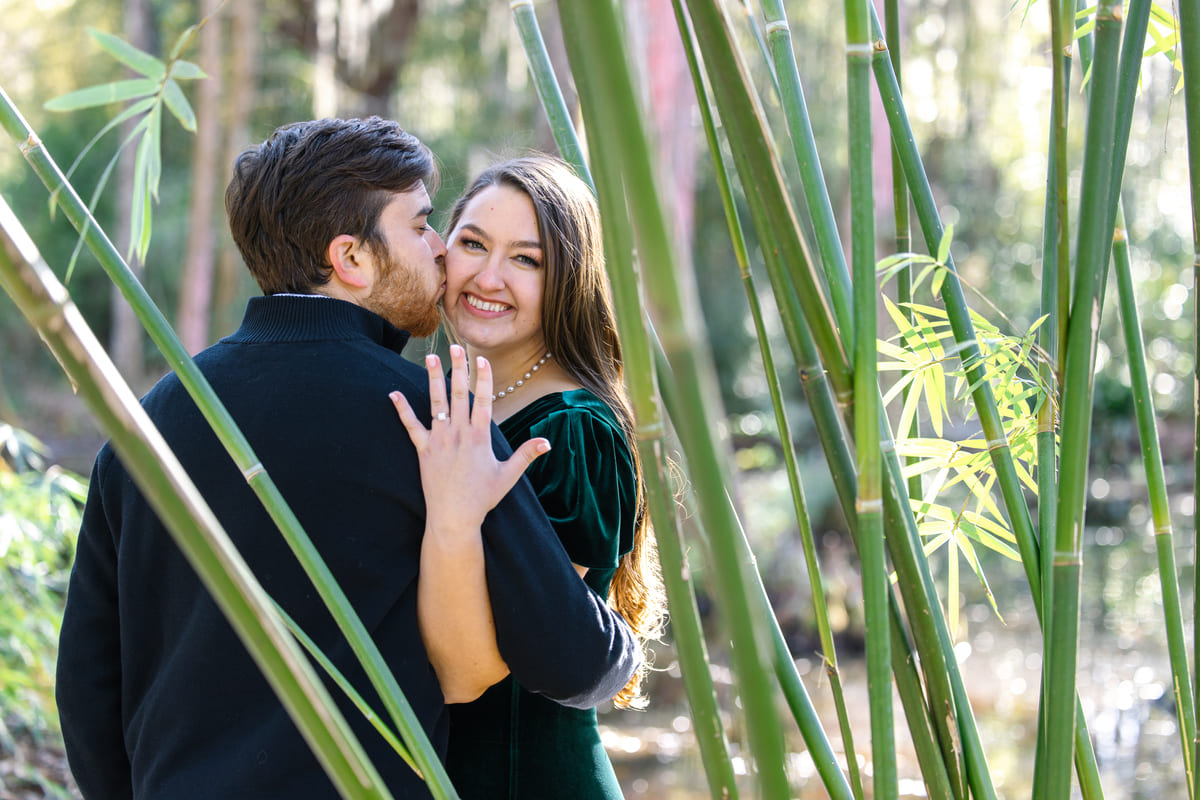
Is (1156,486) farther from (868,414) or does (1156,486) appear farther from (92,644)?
(92,644)

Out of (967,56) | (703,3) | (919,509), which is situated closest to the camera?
(703,3)

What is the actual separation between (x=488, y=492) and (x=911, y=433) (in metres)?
0.57

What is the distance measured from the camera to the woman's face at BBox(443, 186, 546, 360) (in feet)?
4.84

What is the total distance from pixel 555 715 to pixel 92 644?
1.76 ft

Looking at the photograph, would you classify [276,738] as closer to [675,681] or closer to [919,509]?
[919,509]

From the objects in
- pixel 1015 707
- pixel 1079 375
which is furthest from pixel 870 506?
pixel 1015 707

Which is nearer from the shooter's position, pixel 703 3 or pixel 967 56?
pixel 703 3

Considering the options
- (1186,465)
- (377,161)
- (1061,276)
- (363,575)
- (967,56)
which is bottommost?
(1186,465)

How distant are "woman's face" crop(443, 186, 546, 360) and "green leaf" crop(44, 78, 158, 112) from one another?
1.75ft

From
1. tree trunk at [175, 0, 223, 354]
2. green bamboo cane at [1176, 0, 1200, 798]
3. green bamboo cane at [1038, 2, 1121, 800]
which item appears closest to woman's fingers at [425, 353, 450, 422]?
green bamboo cane at [1038, 2, 1121, 800]

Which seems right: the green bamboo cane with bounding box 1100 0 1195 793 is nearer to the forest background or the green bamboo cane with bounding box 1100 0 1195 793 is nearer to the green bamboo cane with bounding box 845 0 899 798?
the green bamboo cane with bounding box 845 0 899 798

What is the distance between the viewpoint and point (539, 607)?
3.39 ft

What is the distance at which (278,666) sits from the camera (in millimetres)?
565

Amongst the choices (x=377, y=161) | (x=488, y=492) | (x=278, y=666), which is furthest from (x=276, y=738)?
(x=377, y=161)
